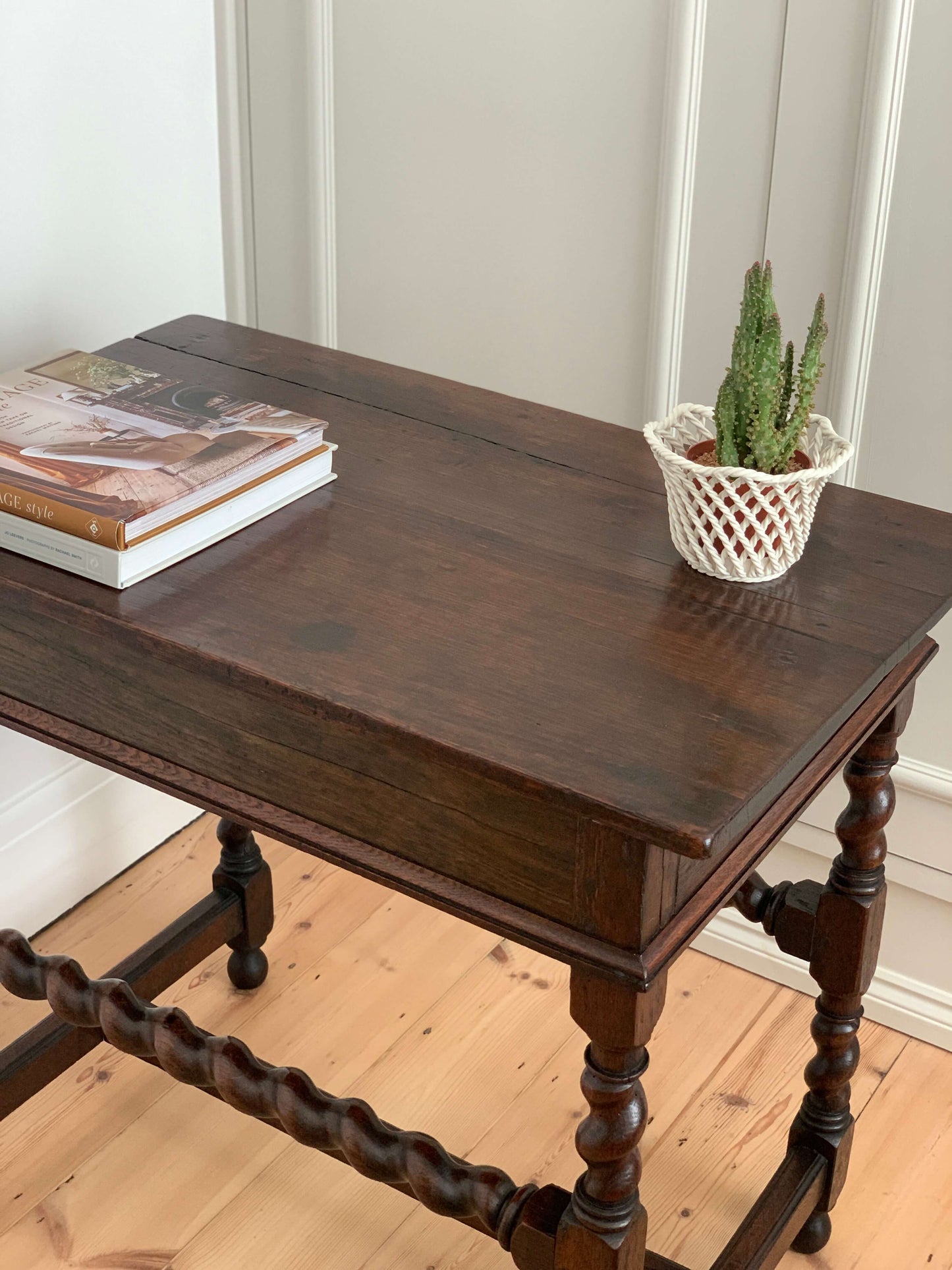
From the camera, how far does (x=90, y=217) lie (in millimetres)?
1796

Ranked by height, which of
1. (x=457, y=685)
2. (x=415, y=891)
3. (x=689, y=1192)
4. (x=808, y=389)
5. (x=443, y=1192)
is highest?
(x=808, y=389)

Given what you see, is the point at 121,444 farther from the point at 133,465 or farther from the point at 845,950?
the point at 845,950

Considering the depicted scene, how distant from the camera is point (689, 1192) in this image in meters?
1.62

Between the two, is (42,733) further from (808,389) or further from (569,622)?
(808,389)

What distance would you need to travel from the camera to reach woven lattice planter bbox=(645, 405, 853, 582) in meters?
1.10

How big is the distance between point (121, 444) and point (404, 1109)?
0.90 m

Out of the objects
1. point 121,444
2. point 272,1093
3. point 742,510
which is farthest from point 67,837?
point 742,510

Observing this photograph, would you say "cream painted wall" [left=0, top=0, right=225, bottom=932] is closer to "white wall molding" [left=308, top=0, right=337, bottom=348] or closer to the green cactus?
"white wall molding" [left=308, top=0, right=337, bottom=348]

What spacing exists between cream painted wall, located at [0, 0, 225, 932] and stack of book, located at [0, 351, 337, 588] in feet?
1.27

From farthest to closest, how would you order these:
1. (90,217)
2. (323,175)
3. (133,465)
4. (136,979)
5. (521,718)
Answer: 1. (323,175)
2. (90,217)
3. (136,979)
4. (133,465)
5. (521,718)

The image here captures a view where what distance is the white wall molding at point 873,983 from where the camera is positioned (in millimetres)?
1840

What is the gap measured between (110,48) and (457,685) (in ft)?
3.73

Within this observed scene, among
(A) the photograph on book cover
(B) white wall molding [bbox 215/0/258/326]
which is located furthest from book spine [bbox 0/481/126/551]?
(B) white wall molding [bbox 215/0/258/326]

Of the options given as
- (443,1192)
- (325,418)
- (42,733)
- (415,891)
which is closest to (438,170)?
(325,418)
